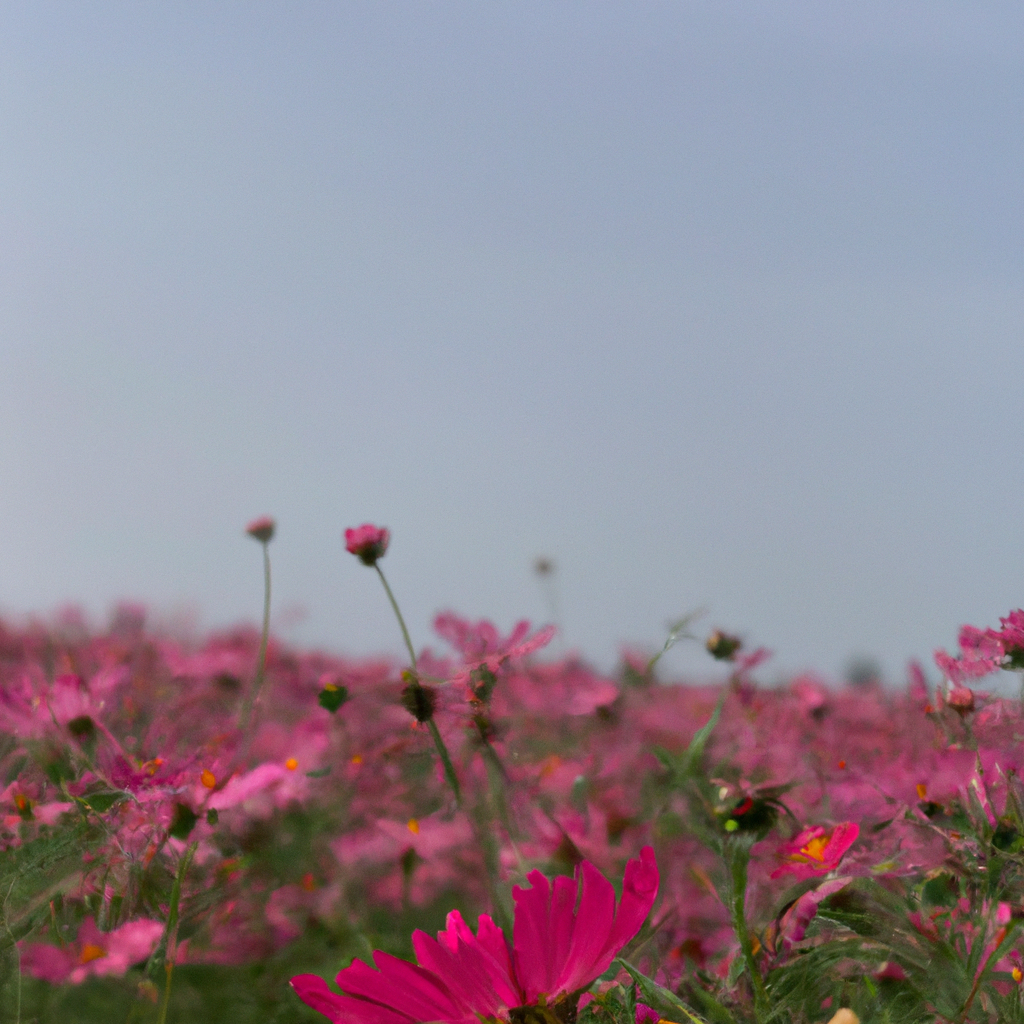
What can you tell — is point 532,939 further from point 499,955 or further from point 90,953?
point 90,953

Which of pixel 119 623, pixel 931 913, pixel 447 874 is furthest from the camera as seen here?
pixel 119 623

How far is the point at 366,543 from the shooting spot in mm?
792

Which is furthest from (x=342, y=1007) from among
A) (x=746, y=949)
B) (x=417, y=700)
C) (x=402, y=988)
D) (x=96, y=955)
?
(x=417, y=700)

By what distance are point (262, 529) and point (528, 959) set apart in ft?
2.99

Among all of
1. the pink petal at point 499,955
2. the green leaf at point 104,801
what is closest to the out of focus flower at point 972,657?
the pink petal at point 499,955

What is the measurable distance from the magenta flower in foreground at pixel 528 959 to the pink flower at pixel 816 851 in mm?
135

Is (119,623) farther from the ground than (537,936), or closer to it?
closer to it

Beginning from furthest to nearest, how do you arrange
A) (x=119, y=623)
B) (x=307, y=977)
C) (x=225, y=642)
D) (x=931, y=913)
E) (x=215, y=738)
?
(x=119, y=623), (x=225, y=642), (x=215, y=738), (x=931, y=913), (x=307, y=977)

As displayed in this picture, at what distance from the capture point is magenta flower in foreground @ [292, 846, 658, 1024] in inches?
12.5

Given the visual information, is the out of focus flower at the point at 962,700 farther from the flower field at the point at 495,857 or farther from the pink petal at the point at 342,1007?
the pink petal at the point at 342,1007

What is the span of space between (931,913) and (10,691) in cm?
65

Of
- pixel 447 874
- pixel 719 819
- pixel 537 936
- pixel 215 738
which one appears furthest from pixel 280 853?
pixel 537 936

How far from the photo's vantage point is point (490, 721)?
678mm

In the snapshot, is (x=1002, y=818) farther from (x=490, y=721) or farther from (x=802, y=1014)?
(x=490, y=721)
